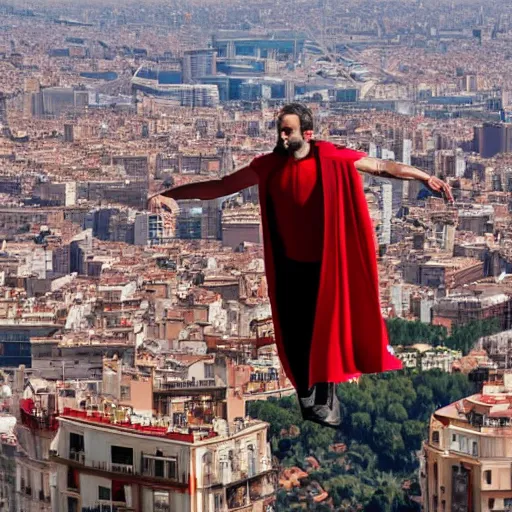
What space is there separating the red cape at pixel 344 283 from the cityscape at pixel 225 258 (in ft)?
0.13

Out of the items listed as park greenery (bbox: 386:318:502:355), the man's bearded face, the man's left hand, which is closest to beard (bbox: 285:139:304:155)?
the man's bearded face

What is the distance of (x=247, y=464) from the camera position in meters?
5.53

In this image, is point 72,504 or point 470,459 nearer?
point 470,459

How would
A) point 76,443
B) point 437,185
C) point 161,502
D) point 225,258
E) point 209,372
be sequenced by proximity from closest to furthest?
point 437,185 < point 161,502 < point 76,443 < point 209,372 < point 225,258

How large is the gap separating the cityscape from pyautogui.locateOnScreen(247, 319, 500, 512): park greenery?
0.06 ft

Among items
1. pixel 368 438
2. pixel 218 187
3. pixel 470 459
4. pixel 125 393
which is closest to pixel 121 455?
pixel 470 459

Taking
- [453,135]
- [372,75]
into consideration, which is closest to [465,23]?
[372,75]

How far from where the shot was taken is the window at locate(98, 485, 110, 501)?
16.0ft

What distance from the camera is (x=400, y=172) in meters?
3.99

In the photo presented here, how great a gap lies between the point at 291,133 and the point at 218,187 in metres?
0.20

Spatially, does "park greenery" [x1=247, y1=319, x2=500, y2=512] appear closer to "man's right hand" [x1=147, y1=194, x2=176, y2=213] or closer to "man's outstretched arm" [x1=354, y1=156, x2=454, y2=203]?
"man's right hand" [x1=147, y1=194, x2=176, y2=213]

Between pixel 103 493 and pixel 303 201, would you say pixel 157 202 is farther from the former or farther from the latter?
pixel 103 493

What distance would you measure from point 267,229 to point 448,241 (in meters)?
19.6

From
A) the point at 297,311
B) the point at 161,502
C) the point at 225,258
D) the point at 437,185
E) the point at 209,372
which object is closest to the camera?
the point at 437,185
